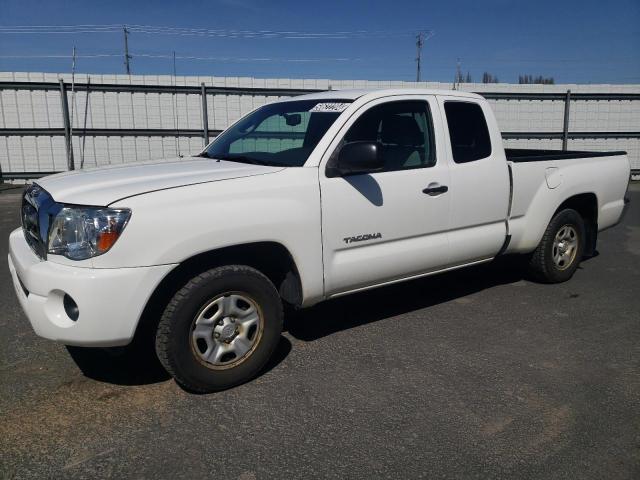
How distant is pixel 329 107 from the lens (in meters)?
4.06

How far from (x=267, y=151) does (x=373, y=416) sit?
2.07 metres

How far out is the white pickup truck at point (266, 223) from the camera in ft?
9.59

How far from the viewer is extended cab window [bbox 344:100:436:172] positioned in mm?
4020

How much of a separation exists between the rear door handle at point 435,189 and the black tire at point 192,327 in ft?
4.79

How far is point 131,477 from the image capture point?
2.54m

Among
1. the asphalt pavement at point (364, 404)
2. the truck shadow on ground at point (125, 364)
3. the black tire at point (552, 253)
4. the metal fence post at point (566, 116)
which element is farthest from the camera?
the metal fence post at point (566, 116)

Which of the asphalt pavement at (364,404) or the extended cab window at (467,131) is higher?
the extended cab window at (467,131)

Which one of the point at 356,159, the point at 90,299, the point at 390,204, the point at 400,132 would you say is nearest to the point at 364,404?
the point at 390,204

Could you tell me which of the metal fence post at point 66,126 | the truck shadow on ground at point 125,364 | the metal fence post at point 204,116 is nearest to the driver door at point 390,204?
the truck shadow on ground at point 125,364

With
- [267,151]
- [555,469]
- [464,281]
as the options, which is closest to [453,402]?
[555,469]

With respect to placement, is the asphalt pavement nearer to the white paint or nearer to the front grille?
the white paint

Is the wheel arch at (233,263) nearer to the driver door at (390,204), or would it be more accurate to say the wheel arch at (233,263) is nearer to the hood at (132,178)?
the driver door at (390,204)

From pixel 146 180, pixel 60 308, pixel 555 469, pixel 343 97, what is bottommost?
pixel 555 469

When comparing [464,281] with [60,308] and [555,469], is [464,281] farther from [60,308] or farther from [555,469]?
[60,308]
